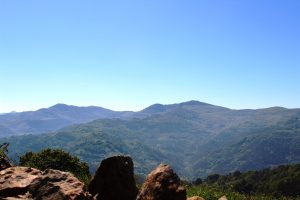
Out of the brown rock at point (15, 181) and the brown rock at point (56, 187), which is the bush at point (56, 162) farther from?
the brown rock at point (56, 187)

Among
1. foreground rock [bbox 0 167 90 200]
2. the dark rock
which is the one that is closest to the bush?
the dark rock

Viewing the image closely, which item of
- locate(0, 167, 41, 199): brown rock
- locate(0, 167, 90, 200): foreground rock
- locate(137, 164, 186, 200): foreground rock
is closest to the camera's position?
locate(0, 167, 90, 200): foreground rock

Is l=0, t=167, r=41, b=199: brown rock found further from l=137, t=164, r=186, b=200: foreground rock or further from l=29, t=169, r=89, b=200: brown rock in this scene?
l=137, t=164, r=186, b=200: foreground rock

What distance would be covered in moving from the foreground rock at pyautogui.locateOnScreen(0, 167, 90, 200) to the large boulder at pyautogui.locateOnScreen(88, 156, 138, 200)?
412 centimetres

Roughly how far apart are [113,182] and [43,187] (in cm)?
586

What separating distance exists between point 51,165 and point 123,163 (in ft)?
81.5

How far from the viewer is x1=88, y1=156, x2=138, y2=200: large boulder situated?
24.9 meters

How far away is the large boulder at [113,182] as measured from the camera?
24.9 metres

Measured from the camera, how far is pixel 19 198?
19.9 metres

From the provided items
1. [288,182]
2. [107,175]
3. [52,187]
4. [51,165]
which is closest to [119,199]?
[107,175]

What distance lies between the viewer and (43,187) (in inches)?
786

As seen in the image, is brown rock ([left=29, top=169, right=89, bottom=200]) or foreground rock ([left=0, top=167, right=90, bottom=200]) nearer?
brown rock ([left=29, top=169, right=89, bottom=200])

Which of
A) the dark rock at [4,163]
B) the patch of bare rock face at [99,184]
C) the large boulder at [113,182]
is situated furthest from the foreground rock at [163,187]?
the dark rock at [4,163]

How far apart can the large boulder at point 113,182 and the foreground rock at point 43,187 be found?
412 centimetres
